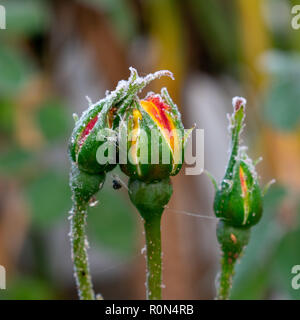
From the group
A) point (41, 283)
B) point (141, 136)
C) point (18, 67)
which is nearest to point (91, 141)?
point (141, 136)

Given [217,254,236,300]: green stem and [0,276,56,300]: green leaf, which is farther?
[0,276,56,300]: green leaf

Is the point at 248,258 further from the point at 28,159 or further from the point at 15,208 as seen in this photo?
the point at 15,208

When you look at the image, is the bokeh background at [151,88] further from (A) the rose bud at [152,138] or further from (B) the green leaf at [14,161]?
(A) the rose bud at [152,138]

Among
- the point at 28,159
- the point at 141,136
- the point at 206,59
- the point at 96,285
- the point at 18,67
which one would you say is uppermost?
the point at 206,59

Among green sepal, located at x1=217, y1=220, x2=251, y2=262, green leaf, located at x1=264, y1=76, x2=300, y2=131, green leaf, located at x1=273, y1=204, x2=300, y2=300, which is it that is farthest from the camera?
green leaf, located at x1=264, y1=76, x2=300, y2=131

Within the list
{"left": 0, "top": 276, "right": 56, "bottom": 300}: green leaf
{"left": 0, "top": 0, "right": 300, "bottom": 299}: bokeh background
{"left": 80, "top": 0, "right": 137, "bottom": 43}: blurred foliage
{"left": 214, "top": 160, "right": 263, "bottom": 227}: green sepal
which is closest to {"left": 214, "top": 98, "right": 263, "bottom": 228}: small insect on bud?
{"left": 214, "top": 160, "right": 263, "bottom": 227}: green sepal

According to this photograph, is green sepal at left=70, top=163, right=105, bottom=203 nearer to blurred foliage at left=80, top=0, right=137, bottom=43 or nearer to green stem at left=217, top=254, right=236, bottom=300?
green stem at left=217, top=254, right=236, bottom=300

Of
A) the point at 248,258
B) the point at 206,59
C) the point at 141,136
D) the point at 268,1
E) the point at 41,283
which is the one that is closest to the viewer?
the point at 141,136
